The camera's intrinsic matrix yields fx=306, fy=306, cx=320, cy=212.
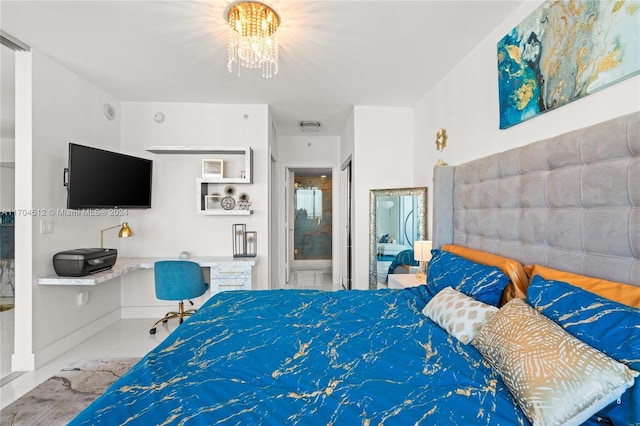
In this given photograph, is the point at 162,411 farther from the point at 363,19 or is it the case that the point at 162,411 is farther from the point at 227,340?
the point at 363,19

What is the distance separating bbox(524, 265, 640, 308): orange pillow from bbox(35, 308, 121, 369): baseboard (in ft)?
12.3

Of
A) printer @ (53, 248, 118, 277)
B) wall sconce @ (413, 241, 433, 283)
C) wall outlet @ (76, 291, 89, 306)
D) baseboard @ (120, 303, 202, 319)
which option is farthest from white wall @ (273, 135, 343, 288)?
printer @ (53, 248, 118, 277)

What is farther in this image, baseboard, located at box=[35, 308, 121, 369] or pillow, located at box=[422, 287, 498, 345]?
baseboard, located at box=[35, 308, 121, 369]

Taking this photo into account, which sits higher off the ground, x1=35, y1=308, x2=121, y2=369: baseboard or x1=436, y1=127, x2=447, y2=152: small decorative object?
x1=436, y1=127, x2=447, y2=152: small decorative object

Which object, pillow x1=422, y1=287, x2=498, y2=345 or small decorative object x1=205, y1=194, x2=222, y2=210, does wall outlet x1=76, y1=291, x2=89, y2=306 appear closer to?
small decorative object x1=205, y1=194, x2=222, y2=210

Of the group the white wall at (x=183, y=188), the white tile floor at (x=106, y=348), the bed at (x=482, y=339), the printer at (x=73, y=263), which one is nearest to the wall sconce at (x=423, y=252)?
the bed at (x=482, y=339)

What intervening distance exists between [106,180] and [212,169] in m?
1.09

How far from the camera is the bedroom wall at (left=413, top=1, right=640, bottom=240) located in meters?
1.45

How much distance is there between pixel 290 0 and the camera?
1.95 meters

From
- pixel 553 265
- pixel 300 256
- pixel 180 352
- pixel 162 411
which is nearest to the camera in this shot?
pixel 162 411

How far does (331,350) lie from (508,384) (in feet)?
2.21

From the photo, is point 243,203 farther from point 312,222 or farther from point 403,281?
point 312,222

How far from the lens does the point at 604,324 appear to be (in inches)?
39.6

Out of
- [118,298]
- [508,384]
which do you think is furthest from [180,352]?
[118,298]
